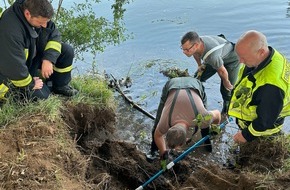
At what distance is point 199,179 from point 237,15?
734 centimetres

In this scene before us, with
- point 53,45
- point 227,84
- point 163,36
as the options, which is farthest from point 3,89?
point 163,36

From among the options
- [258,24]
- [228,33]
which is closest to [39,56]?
[228,33]

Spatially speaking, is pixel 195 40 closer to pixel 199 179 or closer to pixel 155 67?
pixel 199 179

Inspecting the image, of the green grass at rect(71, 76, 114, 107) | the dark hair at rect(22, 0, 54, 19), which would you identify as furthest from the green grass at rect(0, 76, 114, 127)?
the dark hair at rect(22, 0, 54, 19)

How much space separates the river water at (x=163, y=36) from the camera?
276 inches

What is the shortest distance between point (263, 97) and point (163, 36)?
6054 mm

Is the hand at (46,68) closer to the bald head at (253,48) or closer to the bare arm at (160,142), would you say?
the bare arm at (160,142)

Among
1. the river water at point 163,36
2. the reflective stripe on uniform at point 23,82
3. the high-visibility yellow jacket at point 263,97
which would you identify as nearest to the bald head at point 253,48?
the high-visibility yellow jacket at point 263,97

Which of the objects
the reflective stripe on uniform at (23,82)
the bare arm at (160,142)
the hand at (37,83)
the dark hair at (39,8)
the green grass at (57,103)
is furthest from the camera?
the bare arm at (160,142)

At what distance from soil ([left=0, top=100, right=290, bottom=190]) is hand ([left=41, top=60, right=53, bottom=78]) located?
568 millimetres

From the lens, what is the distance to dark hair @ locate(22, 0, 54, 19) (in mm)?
4082

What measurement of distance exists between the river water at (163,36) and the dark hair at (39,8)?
265 centimetres

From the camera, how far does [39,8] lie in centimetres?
408

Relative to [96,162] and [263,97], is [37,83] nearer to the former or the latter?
[96,162]
